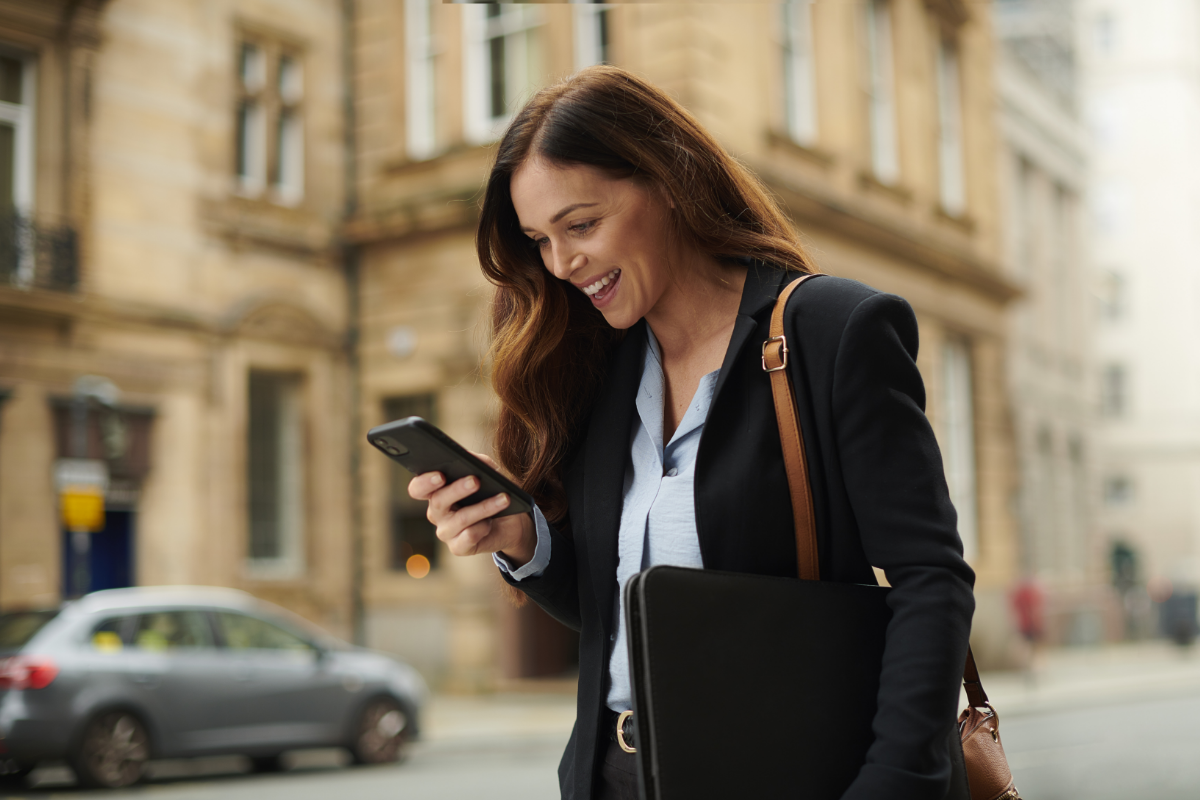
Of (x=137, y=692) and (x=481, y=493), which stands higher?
(x=481, y=493)

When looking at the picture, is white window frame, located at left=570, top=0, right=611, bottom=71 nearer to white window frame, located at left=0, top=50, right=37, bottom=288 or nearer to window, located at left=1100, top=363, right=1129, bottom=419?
white window frame, located at left=0, top=50, right=37, bottom=288

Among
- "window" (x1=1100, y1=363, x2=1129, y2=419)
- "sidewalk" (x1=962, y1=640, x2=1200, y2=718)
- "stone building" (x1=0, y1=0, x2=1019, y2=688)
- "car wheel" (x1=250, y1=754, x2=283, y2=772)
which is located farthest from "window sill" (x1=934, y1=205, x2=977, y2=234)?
"window" (x1=1100, y1=363, x2=1129, y2=419)

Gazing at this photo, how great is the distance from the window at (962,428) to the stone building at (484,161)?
0.45 feet

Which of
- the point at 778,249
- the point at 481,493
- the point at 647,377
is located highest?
the point at 778,249

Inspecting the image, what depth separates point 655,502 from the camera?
185 cm

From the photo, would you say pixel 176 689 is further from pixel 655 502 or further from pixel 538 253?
pixel 655 502

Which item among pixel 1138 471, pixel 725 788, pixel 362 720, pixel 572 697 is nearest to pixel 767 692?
pixel 725 788

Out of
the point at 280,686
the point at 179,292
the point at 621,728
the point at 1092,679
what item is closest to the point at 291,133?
the point at 179,292

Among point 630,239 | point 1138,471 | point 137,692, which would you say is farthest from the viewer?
point 1138,471

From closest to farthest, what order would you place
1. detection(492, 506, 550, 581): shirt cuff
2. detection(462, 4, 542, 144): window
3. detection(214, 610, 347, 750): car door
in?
detection(492, 506, 550, 581): shirt cuff < detection(214, 610, 347, 750): car door < detection(462, 4, 542, 144): window

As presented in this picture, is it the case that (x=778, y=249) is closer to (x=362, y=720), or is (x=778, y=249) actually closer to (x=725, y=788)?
(x=725, y=788)

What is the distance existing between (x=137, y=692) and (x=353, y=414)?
373 inches

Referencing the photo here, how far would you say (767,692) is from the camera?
5.24 ft

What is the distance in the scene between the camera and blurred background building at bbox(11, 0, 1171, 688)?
51.0ft
